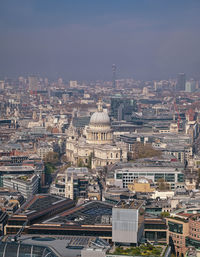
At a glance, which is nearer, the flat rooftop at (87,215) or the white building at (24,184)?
the flat rooftop at (87,215)

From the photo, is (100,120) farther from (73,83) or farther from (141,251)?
(73,83)

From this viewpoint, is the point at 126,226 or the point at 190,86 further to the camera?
the point at 190,86

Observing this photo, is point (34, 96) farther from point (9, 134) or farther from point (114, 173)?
point (114, 173)

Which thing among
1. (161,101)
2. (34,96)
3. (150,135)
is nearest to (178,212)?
(150,135)

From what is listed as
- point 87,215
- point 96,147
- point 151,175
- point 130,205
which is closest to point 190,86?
point 96,147

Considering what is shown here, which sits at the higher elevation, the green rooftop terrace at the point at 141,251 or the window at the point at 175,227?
the green rooftop terrace at the point at 141,251

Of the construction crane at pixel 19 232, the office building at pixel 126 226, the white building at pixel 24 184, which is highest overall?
the office building at pixel 126 226

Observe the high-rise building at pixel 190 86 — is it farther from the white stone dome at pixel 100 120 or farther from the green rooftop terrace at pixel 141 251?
the green rooftop terrace at pixel 141 251

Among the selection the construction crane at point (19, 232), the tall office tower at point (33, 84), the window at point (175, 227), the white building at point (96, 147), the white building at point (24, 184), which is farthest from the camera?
the tall office tower at point (33, 84)

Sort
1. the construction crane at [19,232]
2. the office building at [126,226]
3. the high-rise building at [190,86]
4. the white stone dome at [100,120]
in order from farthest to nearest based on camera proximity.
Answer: the high-rise building at [190,86] → the white stone dome at [100,120] → the construction crane at [19,232] → the office building at [126,226]

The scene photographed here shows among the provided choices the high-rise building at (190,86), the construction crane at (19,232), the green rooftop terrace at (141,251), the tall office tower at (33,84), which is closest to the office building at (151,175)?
the construction crane at (19,232)

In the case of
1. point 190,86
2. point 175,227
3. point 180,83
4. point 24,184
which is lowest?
point 24,184
